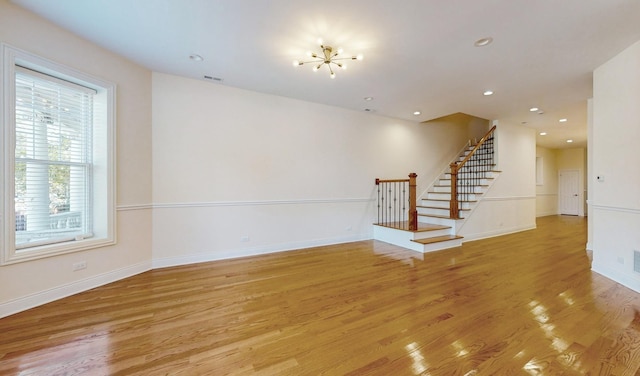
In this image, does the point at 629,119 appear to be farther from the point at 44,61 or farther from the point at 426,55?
the point at 44,61

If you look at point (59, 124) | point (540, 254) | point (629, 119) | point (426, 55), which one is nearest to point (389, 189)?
point (540, 254)

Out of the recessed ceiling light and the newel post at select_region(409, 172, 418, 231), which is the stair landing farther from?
the recessed ceiling light

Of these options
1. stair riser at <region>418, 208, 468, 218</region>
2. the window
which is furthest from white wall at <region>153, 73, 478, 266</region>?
stair riser at <region>418, 208, 468, 218</region>

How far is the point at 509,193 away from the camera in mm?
6172

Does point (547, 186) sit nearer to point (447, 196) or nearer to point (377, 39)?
point (447, 196)

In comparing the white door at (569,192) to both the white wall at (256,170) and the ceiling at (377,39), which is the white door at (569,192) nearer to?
the ceiling at (377,39)

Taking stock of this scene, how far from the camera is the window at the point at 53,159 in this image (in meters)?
2.33

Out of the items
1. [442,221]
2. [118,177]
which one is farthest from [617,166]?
[118,177]

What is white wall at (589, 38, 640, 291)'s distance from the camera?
2865 millimetres

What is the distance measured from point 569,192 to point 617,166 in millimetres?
8995

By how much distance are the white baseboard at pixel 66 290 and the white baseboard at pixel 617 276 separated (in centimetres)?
601

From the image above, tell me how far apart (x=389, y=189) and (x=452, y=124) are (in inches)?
118

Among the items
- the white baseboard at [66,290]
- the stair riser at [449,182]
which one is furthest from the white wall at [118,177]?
the stair riser at [449,182]

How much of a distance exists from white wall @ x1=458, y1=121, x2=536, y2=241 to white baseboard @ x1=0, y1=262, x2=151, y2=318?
5.91m
